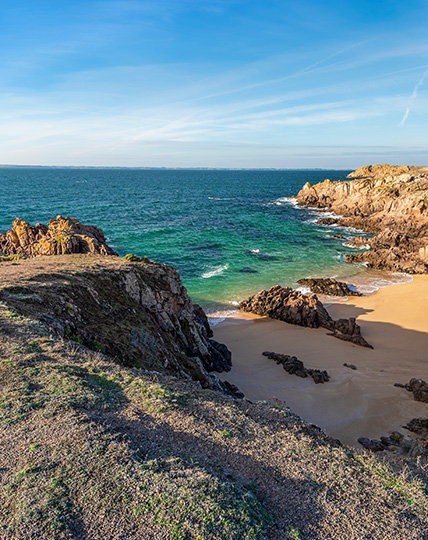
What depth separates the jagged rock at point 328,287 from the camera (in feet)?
123

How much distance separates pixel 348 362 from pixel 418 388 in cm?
484

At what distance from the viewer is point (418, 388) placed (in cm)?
1980

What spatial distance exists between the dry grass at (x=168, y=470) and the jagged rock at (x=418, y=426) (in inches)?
368

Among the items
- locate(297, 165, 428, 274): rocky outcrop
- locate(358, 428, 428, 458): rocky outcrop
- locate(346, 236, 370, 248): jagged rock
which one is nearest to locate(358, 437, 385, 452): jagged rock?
locate(358, 428, 428, 458): rocky outcrop

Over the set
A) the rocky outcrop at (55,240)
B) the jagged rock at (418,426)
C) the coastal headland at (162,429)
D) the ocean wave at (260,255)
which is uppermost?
the rocky outcrop at (55,240)

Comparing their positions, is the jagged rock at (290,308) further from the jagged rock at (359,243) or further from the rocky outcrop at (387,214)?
the jagged rock at (359,243)

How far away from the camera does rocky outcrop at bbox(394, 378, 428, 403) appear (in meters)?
19.3

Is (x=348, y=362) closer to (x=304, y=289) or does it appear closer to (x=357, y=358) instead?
(x=357, y=358)

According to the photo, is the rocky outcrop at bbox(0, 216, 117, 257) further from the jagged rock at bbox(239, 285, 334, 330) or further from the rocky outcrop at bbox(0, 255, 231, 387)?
the jagged rock at bbox(239, 285, 334, 330)

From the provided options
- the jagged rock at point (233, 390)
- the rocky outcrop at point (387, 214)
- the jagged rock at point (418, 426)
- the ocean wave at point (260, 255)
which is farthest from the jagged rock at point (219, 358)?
the rocky outcrop at point (387, 214)

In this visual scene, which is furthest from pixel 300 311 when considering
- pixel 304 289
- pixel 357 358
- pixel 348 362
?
pixel 304 289

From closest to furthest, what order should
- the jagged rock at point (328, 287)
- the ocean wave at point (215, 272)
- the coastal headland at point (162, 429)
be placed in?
1. the coastal headland at point (162, 429)
2. the jagged rock at point (328, 287)
3. the ocean wave at point (215, 272)

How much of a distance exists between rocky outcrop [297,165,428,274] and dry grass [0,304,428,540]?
140 ft

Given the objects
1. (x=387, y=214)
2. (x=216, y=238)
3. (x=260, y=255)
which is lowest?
(x=260, y=255)
